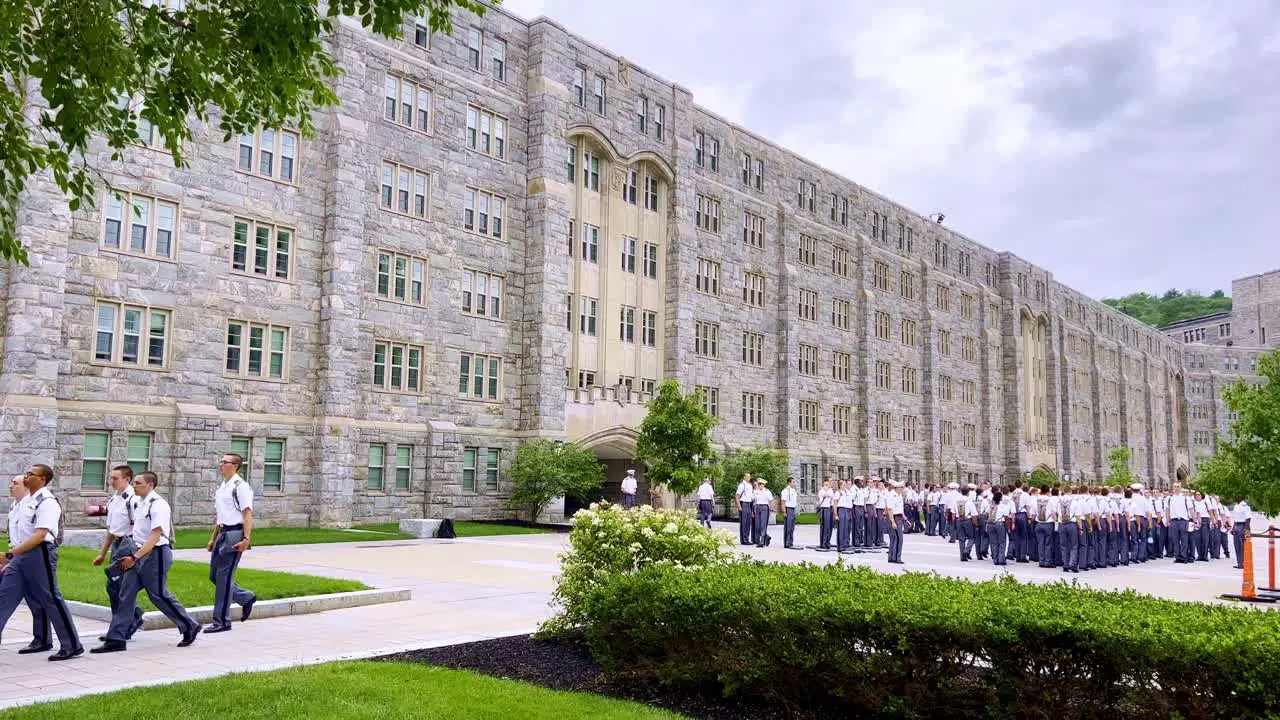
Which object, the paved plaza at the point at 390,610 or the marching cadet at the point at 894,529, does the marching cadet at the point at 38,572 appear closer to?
the paved plaza at the point at 390,610

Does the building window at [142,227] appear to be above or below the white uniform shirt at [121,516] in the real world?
above

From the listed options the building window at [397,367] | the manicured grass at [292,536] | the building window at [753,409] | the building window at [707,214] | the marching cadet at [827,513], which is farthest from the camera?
the building window at [753,409]

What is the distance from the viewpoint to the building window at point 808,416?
49812mm

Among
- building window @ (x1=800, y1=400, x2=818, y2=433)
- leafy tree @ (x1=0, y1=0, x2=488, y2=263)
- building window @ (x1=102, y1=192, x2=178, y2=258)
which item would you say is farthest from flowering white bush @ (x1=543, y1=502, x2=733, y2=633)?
building window @ (x1=800, y1=400, x2=818, y2=433)


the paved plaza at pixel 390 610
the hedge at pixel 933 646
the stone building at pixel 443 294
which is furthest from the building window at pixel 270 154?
the hedge at pixel 933 646

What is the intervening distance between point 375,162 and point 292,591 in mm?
20215

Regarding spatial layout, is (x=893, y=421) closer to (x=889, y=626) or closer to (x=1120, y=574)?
(x=1120, y=574)

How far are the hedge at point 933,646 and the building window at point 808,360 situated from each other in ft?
137

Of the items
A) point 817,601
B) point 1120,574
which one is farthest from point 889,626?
point 1120,574

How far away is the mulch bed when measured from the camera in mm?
7496

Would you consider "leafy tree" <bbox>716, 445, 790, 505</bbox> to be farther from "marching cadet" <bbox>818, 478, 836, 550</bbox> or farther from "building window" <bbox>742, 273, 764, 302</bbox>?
"marching cadet" <bbox>818, 478, 836, 550</bbox>

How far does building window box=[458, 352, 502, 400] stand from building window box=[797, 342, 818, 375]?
65.7ft

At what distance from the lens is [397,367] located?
31.7m

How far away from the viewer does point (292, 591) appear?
13484 mm
